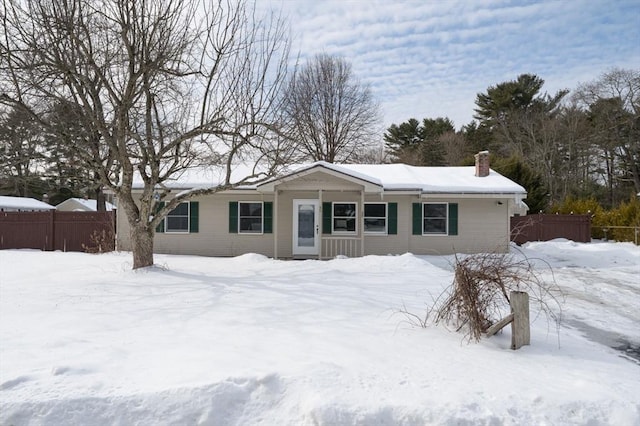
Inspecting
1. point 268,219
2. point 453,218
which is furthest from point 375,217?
point 268,219

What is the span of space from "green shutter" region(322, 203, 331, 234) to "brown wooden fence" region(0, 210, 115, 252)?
9.21 meters

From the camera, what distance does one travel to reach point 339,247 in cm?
1514

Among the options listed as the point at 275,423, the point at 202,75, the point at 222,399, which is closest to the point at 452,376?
the point at 275,423

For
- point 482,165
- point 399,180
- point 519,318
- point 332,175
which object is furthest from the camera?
point 482,165

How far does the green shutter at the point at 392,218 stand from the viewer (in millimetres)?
15500

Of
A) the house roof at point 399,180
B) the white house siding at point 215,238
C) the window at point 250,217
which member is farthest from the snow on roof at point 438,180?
the white house siding at point 215,238

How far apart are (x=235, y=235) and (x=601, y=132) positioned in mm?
31653

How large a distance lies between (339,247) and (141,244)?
7369 millimetres

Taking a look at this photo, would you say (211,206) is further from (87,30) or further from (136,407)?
(136,407)

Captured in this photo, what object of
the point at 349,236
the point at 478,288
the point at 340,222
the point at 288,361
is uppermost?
the point at 340,222

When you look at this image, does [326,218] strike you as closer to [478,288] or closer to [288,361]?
A: [478,288]

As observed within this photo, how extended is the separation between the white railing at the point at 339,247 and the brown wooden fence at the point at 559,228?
413 inches

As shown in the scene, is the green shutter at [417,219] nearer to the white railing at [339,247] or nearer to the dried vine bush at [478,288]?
the white railing at [339,247]

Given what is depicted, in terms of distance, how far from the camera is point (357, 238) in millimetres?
14836
